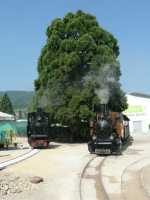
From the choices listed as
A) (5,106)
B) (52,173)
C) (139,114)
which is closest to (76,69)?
(139,114)

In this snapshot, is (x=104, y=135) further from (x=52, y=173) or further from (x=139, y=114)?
(x=139, y=114)

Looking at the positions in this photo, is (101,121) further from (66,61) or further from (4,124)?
(66,61)

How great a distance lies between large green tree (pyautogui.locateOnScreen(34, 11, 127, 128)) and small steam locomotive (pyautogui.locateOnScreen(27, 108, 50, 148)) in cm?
551

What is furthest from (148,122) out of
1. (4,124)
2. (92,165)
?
(92,165)

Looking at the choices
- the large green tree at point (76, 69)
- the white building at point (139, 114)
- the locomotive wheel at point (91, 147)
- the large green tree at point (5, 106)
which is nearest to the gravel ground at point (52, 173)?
the locomotive wheel at point (91, 147)

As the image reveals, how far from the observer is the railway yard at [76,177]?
53.0ft

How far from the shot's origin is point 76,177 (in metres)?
20.4

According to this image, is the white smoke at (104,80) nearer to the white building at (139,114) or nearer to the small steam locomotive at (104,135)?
the small steam locomotive at (104,135)

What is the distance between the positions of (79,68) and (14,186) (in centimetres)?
2850

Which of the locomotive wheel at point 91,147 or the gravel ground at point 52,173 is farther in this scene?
the locomotive wheel at point 91,147

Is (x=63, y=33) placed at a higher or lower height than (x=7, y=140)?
higher

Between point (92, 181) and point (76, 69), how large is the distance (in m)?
25.3

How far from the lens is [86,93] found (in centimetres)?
4209

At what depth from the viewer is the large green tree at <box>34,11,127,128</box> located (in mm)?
42250
